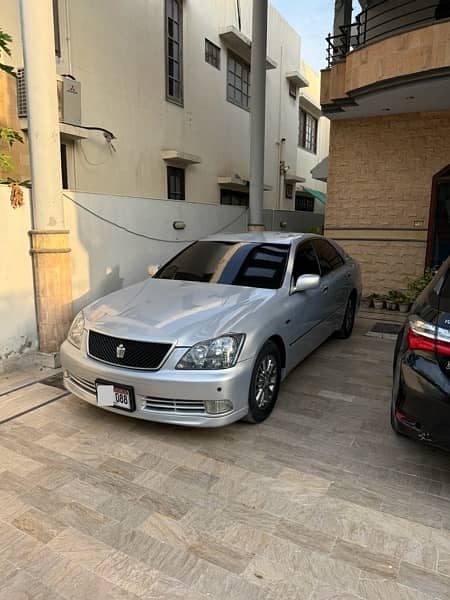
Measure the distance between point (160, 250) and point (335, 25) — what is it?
198 inches

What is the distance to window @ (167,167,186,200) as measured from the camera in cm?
966

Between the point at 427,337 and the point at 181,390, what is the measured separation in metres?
1.56

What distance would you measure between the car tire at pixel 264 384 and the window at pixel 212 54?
9297 mm

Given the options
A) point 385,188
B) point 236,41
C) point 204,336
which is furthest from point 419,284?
point 236,41

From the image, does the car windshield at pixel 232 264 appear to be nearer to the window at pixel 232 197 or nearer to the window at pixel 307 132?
the window at pixel 232 197

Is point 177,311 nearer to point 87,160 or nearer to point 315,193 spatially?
point 87,160

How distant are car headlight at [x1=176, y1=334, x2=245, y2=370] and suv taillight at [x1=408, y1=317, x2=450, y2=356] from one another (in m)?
1.14

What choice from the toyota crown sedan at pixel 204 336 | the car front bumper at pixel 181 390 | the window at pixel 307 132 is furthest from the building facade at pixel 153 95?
the car front bumper at pixel 181 390

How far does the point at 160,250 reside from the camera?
261 inches

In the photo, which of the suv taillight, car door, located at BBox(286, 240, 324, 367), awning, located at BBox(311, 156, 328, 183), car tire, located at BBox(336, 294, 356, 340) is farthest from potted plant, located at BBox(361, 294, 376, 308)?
the suv taillight

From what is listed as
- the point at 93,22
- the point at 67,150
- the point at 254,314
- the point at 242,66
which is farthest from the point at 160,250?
the point at 242,66

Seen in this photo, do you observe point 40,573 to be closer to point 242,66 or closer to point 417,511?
point 417,511

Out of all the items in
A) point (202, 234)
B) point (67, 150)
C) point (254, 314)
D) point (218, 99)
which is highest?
point (218, 99)

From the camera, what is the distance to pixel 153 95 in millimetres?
8852
